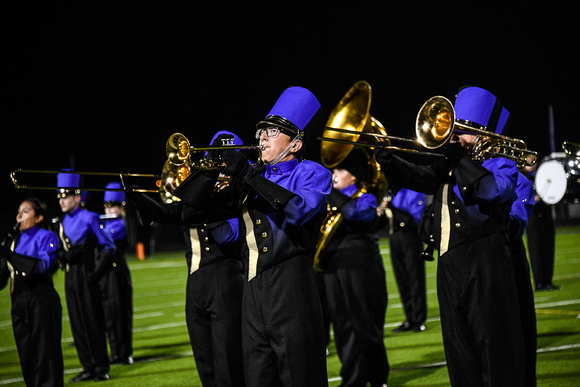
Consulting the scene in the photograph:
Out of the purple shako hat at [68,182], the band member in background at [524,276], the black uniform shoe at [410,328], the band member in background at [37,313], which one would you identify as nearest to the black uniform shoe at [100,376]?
the band member in background at [37,313]

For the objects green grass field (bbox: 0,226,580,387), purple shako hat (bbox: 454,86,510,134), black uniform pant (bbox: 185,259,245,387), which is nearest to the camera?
purple shako hat (bbox: 454,86,510,134)

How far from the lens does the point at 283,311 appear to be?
10.8 feet

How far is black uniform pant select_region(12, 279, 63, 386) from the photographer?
5.51m

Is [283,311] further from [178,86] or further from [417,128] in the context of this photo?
[178,86]

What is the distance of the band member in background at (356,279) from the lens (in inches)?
223

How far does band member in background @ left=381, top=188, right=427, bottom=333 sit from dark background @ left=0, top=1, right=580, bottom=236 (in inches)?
122

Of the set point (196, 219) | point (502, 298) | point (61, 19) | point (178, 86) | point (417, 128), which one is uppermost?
point (61, 19)

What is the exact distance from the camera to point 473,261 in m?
3.66

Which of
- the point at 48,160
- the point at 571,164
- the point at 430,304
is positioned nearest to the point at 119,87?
the point at 48,160

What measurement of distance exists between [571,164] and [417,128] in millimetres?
5012

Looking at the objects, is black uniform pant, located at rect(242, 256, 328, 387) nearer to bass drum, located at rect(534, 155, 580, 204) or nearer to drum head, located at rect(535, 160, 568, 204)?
bass drum, located at rect(534, 155, 580, 204)

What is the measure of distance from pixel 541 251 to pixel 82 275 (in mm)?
6733

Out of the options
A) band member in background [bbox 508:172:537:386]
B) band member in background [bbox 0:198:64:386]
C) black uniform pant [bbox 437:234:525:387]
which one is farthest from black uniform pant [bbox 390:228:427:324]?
black uniform pant [bbox 437:234:525:387]

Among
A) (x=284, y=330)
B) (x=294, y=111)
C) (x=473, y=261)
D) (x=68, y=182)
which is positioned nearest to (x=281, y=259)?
(x=284, y=330)
